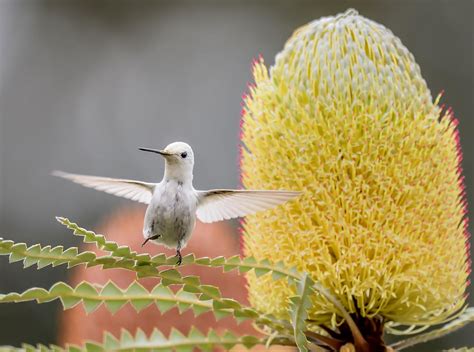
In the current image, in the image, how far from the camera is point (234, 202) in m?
1.60

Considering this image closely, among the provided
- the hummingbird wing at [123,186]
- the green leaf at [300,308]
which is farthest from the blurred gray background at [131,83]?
the green leaf at [300,308]

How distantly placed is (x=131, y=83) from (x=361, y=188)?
427 inches

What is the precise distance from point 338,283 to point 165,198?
437 mm

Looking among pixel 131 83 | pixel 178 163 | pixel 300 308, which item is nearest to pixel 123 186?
pixel 178 163

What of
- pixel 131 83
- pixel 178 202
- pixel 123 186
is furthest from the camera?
pixel 131 83

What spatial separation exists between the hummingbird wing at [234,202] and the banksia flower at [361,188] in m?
0.09

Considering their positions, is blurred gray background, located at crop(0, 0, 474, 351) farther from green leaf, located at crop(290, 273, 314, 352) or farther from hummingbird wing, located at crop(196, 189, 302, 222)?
green leaf, located at crop(290, 273, 314, 352)

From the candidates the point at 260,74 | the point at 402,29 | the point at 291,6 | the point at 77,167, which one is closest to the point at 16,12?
the point at 77,167

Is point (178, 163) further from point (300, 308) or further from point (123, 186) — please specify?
point (300, 308)

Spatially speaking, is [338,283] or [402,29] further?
[402,29]

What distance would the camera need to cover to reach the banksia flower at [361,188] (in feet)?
5.23

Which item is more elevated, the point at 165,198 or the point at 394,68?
the point at 394,68

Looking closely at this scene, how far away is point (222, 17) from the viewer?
1289 cm

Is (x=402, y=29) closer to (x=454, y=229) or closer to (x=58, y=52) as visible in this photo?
(x=58, y=52)
